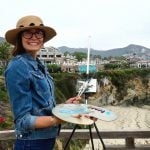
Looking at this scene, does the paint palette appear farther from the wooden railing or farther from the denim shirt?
the wooden railing

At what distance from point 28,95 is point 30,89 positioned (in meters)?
0.07

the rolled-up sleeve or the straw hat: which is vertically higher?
the straw hat

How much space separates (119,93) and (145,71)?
7314mm

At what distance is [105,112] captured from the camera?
2877 millimetres

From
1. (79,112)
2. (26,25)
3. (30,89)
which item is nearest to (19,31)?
(26,25)

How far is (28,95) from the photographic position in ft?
9.18

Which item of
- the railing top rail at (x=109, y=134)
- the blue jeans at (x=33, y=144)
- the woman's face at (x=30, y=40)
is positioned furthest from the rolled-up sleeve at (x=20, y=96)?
the railing top rail at (x=109, y=134)

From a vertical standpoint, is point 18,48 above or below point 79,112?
above

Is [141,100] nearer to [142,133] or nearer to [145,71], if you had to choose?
[145,71]

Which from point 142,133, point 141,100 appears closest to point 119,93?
point 141,100

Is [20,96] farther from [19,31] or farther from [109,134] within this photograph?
[109,134]

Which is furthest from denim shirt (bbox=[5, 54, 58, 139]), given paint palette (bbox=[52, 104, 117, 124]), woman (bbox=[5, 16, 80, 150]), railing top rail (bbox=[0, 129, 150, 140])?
railing top rail (bbox=[0, 129, 150, 140])

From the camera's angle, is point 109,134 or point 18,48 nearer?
point 18,48

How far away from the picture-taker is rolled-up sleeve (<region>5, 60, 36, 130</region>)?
2.77m
